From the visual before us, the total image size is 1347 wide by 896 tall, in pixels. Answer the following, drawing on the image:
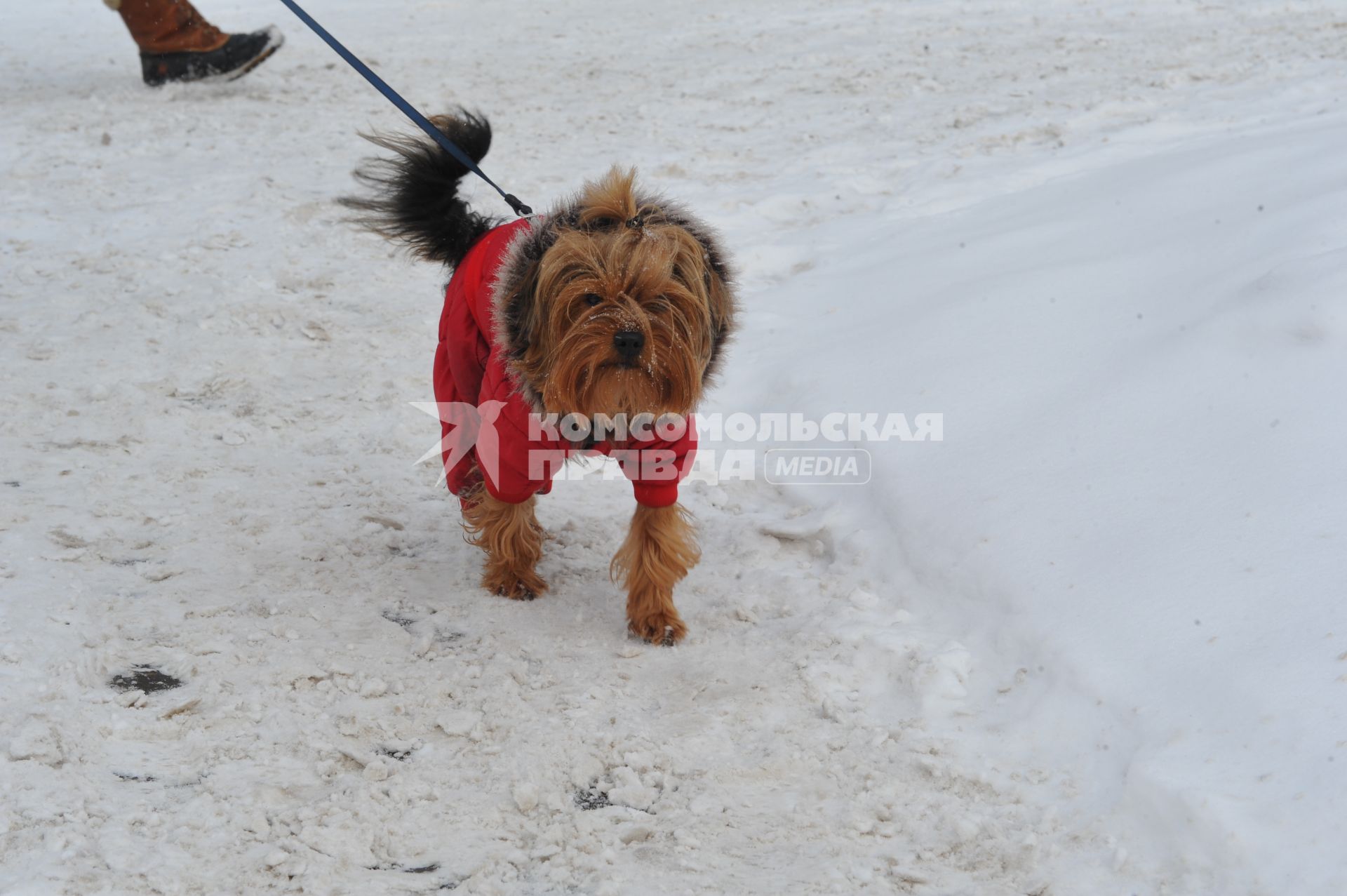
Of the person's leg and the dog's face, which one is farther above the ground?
the person's leg

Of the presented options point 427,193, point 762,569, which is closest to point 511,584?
point 762,569

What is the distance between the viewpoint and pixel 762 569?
3.62 metres

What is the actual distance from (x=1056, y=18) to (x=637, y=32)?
3.74 metres

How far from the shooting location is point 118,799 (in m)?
2.31

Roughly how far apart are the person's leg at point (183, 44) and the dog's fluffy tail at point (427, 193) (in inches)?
190

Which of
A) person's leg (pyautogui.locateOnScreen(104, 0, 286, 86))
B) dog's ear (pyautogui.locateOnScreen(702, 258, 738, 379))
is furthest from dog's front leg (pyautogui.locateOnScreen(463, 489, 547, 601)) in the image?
person's leg (pyautogui.locateOnScreen(104, 0, 286, 86))

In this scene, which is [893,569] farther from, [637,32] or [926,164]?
[637,32]

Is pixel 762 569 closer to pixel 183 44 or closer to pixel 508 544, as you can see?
pixel 508 544

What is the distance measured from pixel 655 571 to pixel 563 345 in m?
0.81

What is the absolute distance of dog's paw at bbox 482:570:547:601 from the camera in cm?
355

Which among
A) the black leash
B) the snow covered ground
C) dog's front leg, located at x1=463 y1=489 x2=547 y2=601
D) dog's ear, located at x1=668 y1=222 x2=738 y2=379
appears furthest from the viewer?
the black leash

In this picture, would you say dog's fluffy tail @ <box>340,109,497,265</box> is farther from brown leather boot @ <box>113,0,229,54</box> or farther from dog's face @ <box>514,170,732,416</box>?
brown leather boot @ <box>113,0,229,54</box>

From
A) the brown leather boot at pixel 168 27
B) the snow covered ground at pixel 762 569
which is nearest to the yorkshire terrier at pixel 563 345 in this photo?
the snow covered ground at pixel 762 569

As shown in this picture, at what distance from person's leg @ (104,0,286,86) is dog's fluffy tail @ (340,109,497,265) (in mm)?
4829
